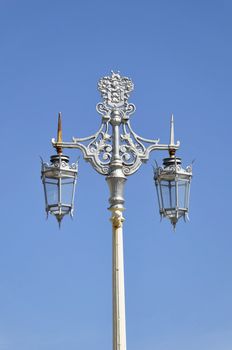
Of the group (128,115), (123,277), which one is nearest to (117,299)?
(123,277)

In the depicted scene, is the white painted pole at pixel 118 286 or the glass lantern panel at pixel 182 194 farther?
the glass lantern panel at pixel 182 194

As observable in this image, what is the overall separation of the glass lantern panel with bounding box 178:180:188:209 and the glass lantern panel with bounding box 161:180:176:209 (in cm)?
10

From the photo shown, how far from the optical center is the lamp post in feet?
77.3

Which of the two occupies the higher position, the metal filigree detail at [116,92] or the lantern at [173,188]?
the metal filigree detail at [116,92]

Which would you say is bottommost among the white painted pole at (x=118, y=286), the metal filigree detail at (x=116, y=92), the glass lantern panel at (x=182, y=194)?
the white painted pole at (x=118, y=286)

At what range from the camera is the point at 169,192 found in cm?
2416

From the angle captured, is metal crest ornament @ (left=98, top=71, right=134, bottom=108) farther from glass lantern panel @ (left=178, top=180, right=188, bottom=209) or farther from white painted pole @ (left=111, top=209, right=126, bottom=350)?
white painted pole @ (left=111, top=209, right=126, bottom=350)

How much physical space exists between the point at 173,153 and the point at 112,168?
1312mm

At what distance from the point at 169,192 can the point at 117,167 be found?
110cm

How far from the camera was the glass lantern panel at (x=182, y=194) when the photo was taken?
79.0 ft

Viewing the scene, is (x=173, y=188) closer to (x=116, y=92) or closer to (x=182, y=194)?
(x=182, y=194)

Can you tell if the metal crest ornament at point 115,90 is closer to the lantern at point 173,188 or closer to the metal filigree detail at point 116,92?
the metal filigree detail at point 116,92

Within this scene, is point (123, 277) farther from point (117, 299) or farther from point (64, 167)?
point (64, 167)

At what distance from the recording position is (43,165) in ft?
78.1
